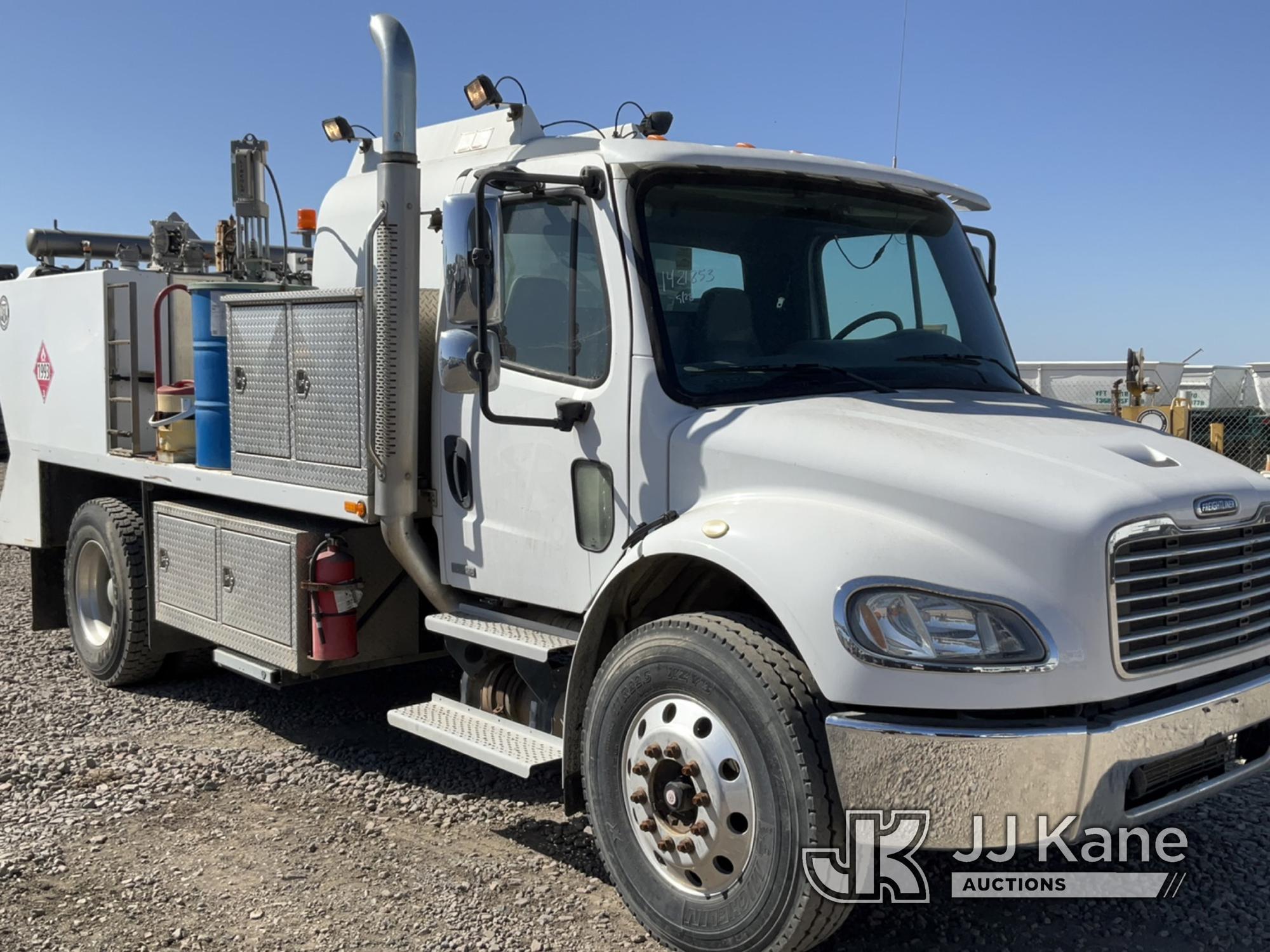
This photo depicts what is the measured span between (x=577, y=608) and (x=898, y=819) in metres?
1.45

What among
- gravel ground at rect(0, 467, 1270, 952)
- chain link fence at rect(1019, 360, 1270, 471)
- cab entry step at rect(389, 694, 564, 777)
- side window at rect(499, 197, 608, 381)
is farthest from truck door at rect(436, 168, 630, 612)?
chain link fence at rect(1019, 360, 1270, 471)

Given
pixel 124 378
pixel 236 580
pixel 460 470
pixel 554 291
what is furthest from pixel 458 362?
pixel 124 378

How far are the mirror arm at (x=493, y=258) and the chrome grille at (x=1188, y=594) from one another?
5.83ft

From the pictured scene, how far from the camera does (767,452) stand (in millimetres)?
3564

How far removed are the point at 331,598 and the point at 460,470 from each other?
2.91 feet

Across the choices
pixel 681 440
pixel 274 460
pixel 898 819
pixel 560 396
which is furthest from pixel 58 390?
pixel 898 819

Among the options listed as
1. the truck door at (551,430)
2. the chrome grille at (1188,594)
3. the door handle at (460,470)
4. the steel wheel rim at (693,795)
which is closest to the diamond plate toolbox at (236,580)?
the door handle at (460,470)

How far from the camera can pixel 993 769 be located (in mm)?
3006

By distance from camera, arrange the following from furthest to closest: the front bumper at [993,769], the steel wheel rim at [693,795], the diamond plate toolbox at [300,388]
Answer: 1. the diamond plate toolbox at [300,388]
2. the steel wheel rim at [693,795]
3. the front bumper at [993,769]

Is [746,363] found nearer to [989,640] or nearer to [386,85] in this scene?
[989,640]

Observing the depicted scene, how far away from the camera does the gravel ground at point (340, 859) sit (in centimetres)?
377

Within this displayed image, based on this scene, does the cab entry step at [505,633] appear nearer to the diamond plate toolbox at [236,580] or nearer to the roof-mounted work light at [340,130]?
the diamond plate toolbox at [236,580]

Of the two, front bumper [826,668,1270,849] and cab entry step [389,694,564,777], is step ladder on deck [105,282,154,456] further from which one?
front bumper [826,668,1270,849]

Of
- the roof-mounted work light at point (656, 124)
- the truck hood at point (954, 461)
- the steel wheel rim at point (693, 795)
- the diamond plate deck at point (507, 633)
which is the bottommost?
the steel wheel rim at point (693, 795)
